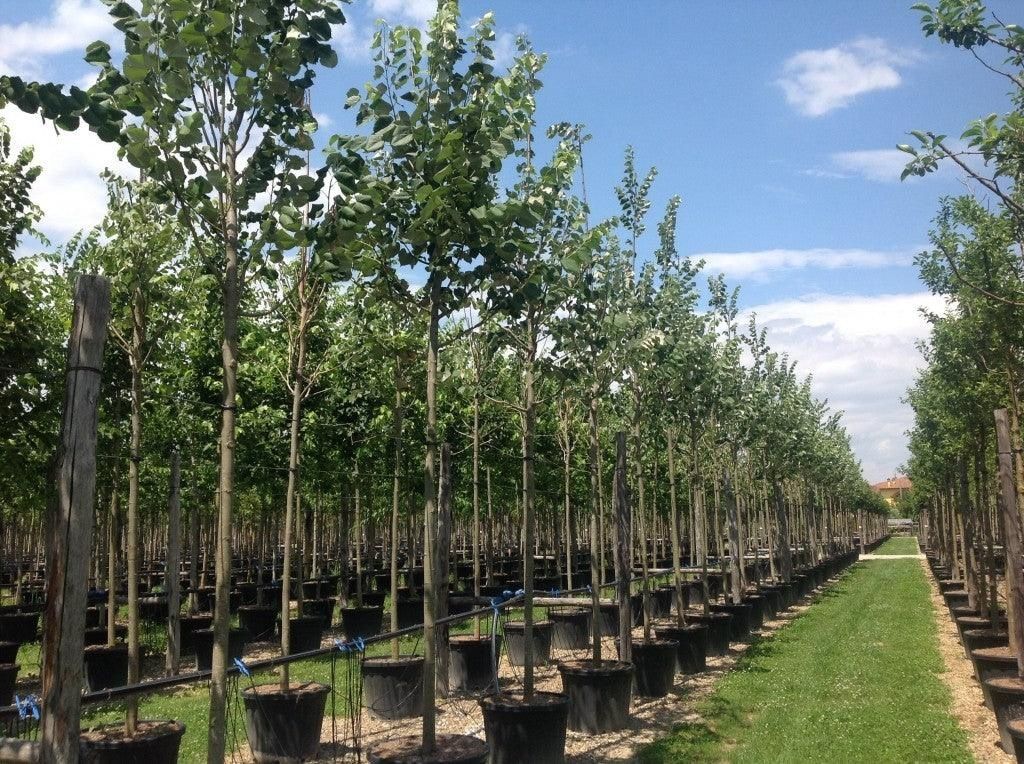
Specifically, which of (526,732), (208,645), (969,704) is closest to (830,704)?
(969,704)

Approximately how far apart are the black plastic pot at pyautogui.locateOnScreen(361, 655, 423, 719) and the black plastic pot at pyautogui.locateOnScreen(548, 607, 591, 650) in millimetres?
4559

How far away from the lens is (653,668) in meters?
9.52

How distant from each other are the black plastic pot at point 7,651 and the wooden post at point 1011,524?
38.5ft

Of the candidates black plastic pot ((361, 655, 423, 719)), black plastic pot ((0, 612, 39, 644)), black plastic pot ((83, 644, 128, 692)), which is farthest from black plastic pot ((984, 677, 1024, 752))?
black plastic pot ((0, 612, 39, 644))

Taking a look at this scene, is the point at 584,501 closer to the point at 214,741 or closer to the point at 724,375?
the point at 724,375

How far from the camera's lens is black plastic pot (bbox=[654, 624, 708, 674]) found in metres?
10.9

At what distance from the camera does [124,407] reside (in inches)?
445

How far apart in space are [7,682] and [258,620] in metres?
5.08

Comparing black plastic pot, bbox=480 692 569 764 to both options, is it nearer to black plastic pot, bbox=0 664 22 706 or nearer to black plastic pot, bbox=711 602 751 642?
black plastic pot, bbox=0 664 22 706

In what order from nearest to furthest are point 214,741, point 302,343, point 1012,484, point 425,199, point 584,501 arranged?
point 214,741 → point 425,199 → point 1012,484 → point 302,343 → point 584,501

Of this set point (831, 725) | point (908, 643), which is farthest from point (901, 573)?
point (831, 725)

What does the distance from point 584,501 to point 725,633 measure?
11.3 metres

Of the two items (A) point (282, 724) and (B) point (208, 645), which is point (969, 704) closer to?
(A) point (282, 724)

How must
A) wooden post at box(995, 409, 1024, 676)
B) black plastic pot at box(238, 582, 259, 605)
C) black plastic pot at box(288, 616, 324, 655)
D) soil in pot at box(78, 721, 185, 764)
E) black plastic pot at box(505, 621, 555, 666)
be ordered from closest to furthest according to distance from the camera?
soil in pot at box(78, 721, 185, 764) < wooden post at box(995, 409, 1024, 676) < black plastic pot at box(505, 621, 555, 666) < black plastic pot at box(288, 616, 324, 655) < black plastic pot at box(238, 582, 259, 605)
